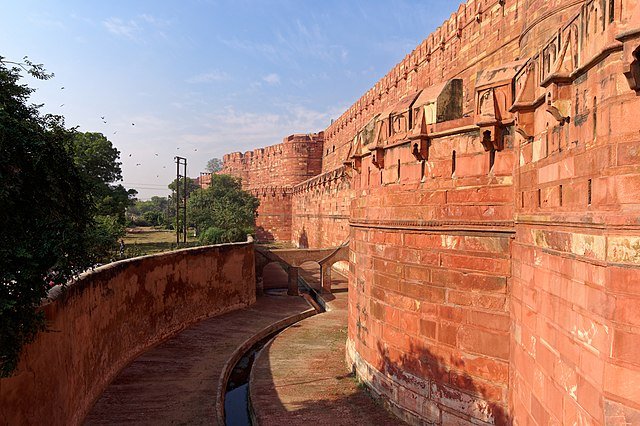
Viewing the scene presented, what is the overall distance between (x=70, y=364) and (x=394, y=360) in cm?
547

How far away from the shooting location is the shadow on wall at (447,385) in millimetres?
5938

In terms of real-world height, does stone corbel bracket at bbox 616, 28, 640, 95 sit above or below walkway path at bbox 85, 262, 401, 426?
above

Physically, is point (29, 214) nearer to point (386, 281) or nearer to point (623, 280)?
point (386, 281)

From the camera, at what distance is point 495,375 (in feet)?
19.5

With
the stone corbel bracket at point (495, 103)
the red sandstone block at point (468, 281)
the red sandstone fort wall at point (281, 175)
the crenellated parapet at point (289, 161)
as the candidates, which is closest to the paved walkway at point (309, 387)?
the red sandstone block at point (468, 281)

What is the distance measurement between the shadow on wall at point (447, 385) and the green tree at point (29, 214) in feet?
16.9

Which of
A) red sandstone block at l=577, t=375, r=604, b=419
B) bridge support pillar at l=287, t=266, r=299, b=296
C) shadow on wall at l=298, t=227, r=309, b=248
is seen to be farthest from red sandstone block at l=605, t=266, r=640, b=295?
shadow on wall at l=298, t=227, r=309, b=248

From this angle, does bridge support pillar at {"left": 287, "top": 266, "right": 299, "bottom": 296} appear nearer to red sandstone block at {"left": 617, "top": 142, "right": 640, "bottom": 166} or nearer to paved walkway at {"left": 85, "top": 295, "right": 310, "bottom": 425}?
paved walkway at {"left": 85, "top": 295, "right": 310, "bottom": 425}

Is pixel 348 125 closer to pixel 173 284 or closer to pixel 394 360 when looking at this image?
pixel 173 284

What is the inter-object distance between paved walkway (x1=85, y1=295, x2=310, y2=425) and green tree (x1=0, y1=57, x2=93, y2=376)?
4.14 meters

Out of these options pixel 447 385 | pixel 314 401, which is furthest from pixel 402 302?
pixel 314 401

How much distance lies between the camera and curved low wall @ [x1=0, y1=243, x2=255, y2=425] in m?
5.40

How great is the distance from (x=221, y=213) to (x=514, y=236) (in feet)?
99.7

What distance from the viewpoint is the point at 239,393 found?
11406 mm
